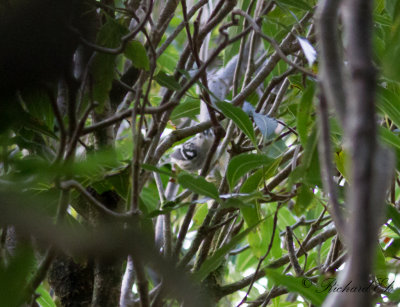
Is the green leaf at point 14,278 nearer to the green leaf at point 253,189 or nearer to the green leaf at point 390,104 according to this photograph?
the green leaf at point 253,189

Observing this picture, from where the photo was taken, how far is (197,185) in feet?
2.47

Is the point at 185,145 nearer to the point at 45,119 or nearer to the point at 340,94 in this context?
the point at 45,119

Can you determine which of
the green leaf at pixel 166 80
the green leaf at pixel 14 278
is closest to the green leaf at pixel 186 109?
the green leaf at pixel 166 80

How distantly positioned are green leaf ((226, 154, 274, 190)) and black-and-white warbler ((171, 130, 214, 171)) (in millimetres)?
397

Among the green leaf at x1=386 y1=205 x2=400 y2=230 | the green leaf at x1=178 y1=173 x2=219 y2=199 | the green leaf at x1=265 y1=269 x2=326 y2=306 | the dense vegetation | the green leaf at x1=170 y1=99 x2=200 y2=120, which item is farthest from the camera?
the green leaf at x1=170 y1=99 x2=200 y2=120

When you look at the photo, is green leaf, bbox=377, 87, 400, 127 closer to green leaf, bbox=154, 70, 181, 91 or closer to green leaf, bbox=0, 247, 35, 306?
green leaf, bbox=154, 70, 181, 91

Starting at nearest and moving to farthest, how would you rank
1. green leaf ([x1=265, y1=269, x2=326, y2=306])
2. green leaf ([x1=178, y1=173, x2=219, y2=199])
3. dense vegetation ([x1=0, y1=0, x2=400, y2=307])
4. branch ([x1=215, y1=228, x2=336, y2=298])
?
dense vegetation ([x1=0, y1=0, x2=400, y2=307]) < green leaf ([x1=265, y1=269, x2=326, y2=306]) < green leaf ([x1=178, y1=173, x2=219, y2=199]) < branch ([x1=215, y1=228, x2=336, y2=298])

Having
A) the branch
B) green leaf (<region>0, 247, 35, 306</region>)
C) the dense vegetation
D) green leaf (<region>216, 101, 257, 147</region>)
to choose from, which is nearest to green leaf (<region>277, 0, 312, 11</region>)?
the dense vegetation

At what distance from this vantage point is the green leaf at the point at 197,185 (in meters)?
0.74

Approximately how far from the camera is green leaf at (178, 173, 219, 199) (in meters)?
0.74

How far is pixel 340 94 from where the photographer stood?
0.29m

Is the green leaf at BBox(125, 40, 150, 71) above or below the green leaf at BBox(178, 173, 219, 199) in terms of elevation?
above

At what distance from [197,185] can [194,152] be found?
19.8 inches

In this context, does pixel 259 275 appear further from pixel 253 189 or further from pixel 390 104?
pixel 390 104
